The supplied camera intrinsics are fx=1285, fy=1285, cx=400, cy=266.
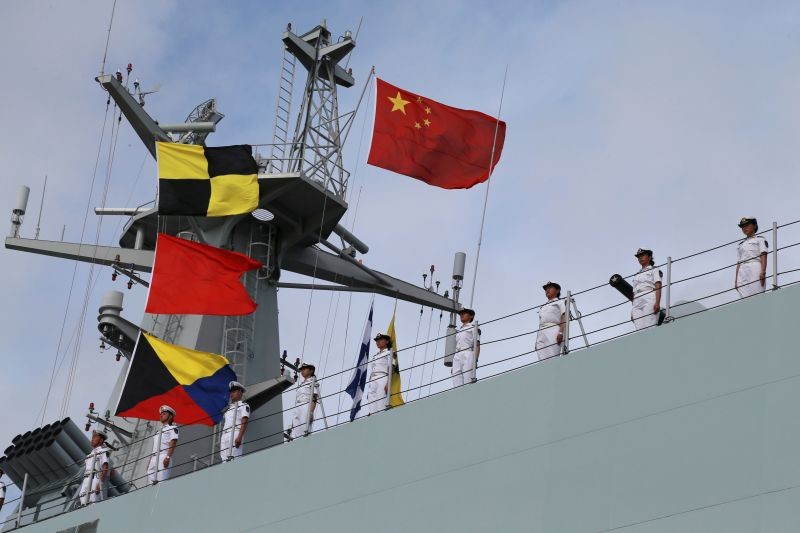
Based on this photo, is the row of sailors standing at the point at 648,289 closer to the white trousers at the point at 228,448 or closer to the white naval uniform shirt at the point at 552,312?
the white naval uniform shirt at the point at 552,312

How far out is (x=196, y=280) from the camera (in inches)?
608

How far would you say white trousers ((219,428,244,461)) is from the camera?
1340 centimetres

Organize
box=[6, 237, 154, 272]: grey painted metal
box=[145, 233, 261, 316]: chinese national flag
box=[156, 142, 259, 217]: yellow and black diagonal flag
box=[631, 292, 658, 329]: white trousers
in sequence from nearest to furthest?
box=[631, 292, 658, 329]: white trousers → box=[145, 233, 261, 316]: chinese national flag → box=[156, 142, 259, 217]: yellow and black diagonal flag → box=[6, 237, 154, 272]: grey painted metal

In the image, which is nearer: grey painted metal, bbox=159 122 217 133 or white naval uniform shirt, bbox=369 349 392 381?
white naval uniform shirt, bbox=369 349 392 381

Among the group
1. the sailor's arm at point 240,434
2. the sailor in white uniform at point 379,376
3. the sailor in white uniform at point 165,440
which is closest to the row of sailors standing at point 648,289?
the sailor in white uniform at point 379,376

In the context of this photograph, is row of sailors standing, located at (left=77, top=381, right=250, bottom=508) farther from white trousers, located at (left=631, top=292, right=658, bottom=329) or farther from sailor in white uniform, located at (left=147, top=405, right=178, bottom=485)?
white trousers, located at (left=631, top=292, right=658, bottom=329)

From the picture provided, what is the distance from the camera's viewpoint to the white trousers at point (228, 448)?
44.0 ft

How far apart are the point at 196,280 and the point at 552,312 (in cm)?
540

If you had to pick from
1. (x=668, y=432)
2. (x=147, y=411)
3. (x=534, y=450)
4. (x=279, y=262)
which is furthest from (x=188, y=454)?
(x=668, y=432)

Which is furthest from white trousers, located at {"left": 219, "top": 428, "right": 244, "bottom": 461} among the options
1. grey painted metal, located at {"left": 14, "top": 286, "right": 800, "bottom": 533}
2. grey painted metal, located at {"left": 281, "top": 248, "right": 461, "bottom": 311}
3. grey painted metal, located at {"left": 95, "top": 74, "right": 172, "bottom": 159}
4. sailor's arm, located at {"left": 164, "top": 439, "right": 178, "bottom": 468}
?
grey painted metal, located at {"left": 95, "top": 74, "right": 172, "bottom": 159}

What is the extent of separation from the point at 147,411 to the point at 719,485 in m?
7.64

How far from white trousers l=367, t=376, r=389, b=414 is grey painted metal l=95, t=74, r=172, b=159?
688cm

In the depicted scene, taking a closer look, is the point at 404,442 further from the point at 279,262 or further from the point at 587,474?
the point at 279,262

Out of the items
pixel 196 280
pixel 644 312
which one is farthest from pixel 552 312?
pixel 196 280
